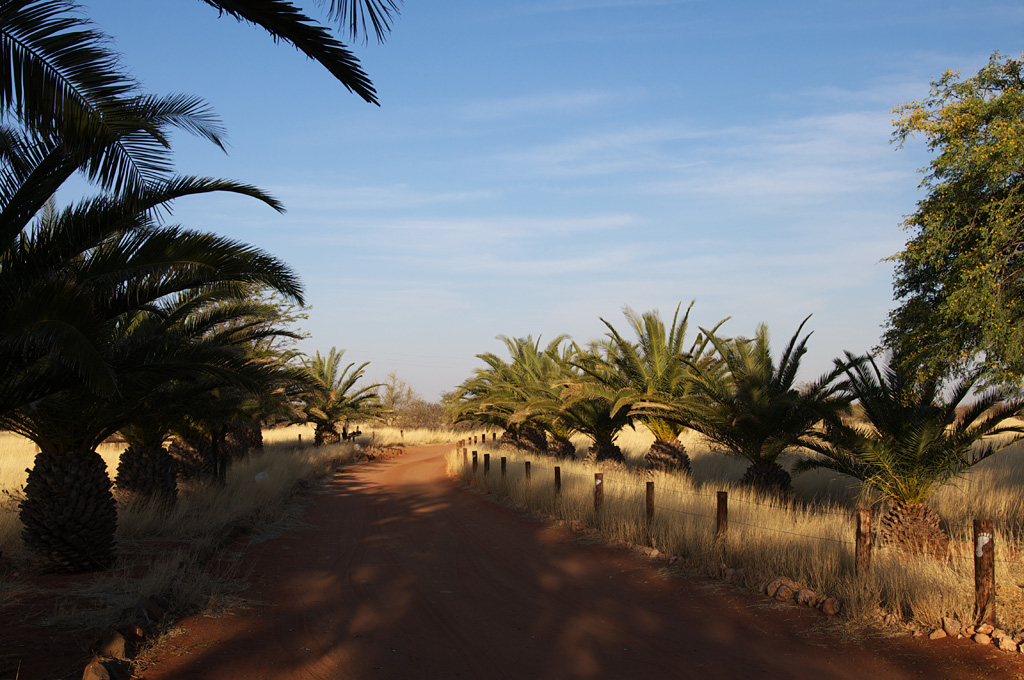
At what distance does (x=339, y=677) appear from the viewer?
18.5 feet

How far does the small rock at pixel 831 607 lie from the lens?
6.93 metres

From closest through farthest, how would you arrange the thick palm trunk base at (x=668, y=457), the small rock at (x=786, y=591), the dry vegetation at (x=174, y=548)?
the dry vegetation at (x=174, y=548) < the small rock at (x=786, y=591) < the thick palm trunk base at (x=668, y=457)

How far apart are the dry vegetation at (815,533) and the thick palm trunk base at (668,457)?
883 millimetres

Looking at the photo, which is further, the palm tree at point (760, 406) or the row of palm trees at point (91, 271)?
the palm tree at point (760, 406)

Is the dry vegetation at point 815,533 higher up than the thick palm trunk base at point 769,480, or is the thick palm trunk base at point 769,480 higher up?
the thick palm trunk base at point 769,480

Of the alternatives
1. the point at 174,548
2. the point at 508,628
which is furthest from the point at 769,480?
the point at 174,548

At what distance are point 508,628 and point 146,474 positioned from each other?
29.4 feet

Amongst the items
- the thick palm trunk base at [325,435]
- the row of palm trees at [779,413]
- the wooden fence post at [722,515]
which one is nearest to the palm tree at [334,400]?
the thick palm trunk base at [325,435]

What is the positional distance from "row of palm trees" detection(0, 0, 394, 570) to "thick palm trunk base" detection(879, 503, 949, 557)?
8.68m

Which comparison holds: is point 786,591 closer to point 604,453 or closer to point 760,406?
point 760,406

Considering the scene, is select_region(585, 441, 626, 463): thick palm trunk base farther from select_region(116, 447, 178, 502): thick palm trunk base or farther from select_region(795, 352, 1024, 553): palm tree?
select_region(116, 447, 178, 502): thick palm trunk base

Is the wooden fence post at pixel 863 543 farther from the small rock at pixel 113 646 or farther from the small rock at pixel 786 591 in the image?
the small rock at pixel 113 646

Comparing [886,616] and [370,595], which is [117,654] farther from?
[886,616]

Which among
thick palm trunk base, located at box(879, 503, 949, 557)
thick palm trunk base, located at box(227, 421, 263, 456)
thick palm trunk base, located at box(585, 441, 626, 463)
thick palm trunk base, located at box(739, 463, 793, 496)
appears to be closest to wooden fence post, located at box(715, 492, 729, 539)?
thick palm trunk base, located at box(879, 503, 949, 557)
